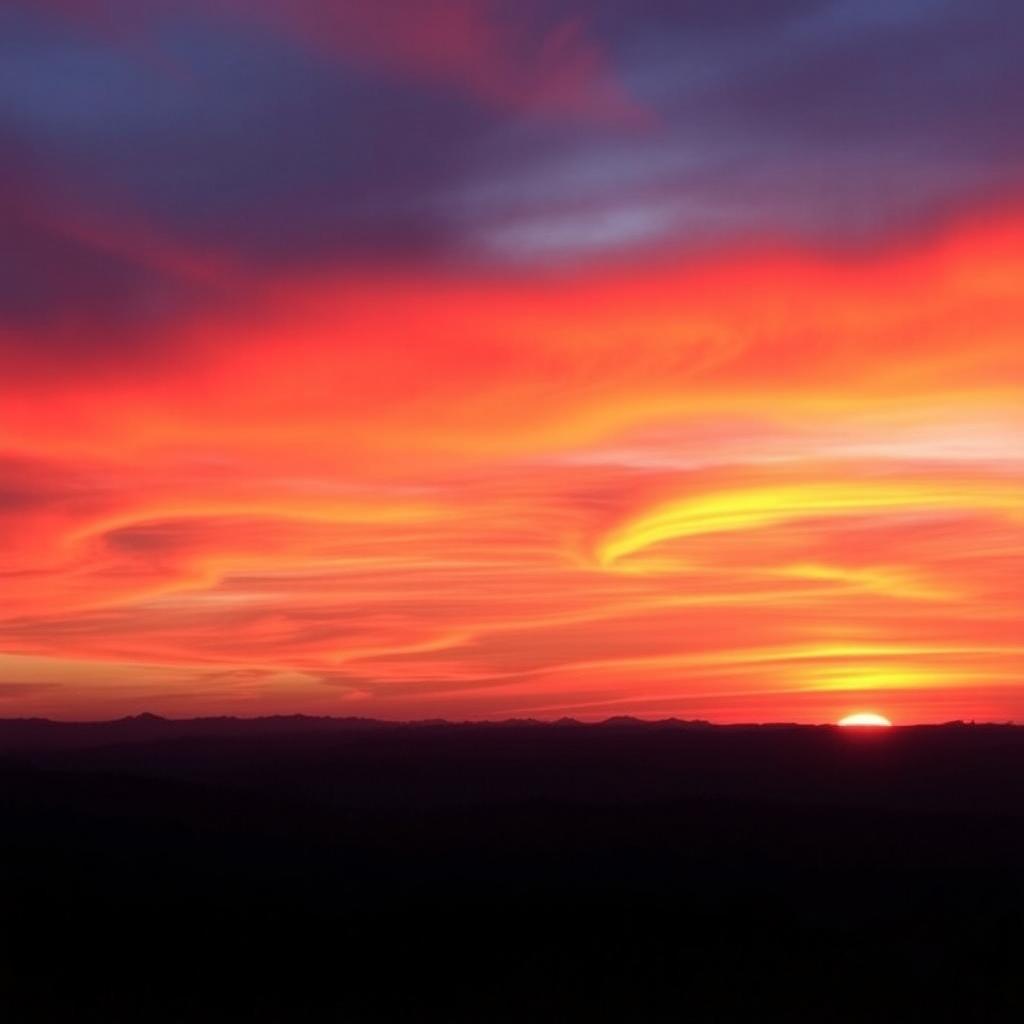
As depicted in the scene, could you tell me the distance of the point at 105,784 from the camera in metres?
49.5

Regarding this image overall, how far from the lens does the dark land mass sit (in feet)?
83.4

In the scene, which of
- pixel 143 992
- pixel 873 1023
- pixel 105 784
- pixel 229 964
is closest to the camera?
pixel 873 1023

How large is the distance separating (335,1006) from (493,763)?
190 ft

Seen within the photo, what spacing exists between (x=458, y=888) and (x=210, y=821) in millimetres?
11974

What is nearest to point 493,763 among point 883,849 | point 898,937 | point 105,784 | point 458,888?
point 105,784

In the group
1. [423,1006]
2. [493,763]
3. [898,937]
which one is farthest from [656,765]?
[423,1006]

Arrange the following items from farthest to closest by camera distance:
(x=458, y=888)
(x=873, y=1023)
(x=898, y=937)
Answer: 1. (x=458, y=888)
2. (x=898, y=937)
3. (x=873, y=1023)

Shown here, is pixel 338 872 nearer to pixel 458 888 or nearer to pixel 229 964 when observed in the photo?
pixel 458 888

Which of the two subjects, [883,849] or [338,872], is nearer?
[338,872]

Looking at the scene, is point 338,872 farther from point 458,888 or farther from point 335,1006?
point 335,1006

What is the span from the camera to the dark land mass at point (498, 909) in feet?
83.4

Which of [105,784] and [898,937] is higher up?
[105,784]

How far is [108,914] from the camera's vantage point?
30719 mm

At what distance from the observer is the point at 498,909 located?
31.7 metres
